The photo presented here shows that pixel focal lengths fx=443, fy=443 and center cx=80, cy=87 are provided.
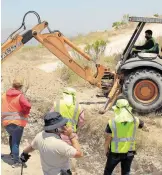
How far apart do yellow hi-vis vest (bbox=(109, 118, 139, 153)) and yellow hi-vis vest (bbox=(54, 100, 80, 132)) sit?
546 mm

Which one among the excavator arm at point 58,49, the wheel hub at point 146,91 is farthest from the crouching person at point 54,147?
the wheel hub at point 146,91

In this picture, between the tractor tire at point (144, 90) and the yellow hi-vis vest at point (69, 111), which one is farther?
the tractor tire at point (144, 90)

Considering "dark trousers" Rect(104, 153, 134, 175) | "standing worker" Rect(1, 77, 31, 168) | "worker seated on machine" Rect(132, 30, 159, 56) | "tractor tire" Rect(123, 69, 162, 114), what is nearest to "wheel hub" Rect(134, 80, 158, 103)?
"tractor tire" Rect(123, 69, 162, 114)

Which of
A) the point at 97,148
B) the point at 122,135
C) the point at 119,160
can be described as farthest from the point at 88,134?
the point at 122,135

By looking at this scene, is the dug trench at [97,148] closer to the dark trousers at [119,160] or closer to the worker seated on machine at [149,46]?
the dark trousers at [119,160]

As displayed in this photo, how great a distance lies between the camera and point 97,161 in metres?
8.27

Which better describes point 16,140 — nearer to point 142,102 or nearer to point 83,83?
point 142,102

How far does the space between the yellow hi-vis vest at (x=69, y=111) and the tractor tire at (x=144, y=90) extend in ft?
12.7

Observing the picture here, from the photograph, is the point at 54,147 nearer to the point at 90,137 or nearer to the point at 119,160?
the point at 119,160

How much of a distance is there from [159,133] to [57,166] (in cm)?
473

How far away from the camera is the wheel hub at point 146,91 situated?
1007 centimetres

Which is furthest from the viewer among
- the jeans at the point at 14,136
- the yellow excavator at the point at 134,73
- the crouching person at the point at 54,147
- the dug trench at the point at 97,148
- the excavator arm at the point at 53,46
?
the yellow excavator at the point at 134,73

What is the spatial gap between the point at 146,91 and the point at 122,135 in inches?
164

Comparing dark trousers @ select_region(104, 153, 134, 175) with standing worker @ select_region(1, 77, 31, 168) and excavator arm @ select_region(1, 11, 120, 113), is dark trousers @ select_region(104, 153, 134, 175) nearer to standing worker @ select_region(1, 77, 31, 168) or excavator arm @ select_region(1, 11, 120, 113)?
standing worker @ select_region(1, 77, 31, 168)
